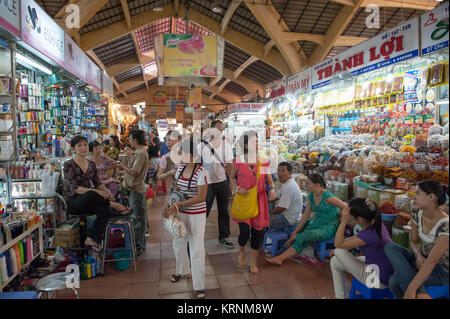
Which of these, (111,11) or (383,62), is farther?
(111,11)

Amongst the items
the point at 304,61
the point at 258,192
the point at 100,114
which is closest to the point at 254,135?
the point at 258,192

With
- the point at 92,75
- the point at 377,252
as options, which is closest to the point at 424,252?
the point at 377,252

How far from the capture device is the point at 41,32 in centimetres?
432

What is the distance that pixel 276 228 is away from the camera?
4.01 m

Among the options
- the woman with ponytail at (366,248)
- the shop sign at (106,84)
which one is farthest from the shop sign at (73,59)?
the woman with ponytail at (366,248)

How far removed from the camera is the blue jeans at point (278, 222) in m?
3.96

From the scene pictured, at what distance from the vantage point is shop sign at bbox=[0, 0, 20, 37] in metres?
3.25

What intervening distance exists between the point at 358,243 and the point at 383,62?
3.43m

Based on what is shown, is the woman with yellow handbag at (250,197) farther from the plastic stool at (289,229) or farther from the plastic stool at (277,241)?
the plastic stool at (289,229)

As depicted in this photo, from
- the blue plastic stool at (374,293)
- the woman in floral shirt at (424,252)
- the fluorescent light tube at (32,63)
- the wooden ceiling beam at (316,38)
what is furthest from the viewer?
the wooden ceiling beam at (316,38)

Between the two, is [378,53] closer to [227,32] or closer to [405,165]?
[405,165]

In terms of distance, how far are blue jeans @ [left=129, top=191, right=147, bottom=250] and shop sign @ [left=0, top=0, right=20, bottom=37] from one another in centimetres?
227

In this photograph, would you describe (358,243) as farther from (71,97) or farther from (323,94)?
(71,97)

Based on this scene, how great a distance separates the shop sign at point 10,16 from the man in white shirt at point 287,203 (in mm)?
3400
